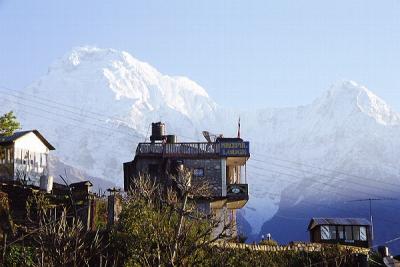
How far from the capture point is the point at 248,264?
152 feet

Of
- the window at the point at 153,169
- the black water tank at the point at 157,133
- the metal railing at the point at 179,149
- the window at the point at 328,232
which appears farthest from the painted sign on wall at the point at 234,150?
the window at the point at 328,232

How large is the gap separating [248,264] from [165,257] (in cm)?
1483

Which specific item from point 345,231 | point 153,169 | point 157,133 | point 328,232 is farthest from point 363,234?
point 157,133

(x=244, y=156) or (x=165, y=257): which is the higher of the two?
(x=244, y=156)

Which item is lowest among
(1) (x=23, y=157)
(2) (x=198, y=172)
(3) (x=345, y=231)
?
(3) (x=345, y=231)

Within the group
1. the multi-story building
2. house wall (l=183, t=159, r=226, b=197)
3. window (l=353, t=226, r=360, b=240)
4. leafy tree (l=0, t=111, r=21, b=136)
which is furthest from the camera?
window (l=353, t=226, r=360, b=240)

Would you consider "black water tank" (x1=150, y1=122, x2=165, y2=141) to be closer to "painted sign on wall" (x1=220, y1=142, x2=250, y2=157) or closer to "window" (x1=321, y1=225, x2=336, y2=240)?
"painted sign on wall" (x1=220, y1=142, x2=250, y2=157)

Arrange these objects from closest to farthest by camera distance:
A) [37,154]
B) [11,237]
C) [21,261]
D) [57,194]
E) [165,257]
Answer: [165,257] → [21,261] → [11,237] → [57,194] → [37,154]

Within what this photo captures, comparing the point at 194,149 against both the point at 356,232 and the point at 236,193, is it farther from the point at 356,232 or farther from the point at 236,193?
the point at 356,232

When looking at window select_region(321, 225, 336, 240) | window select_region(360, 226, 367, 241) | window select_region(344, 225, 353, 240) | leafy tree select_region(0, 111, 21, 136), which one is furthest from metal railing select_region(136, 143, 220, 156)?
window select_region(360, 226, 367, 241)

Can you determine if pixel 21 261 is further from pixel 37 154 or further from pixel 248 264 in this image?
pixel 37 154

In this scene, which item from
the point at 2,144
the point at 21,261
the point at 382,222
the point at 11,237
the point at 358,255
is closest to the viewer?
the point at 21,261

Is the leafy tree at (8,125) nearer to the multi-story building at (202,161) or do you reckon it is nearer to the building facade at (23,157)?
the building facade at (23,157)

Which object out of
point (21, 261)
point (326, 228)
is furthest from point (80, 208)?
point (326, 228)
